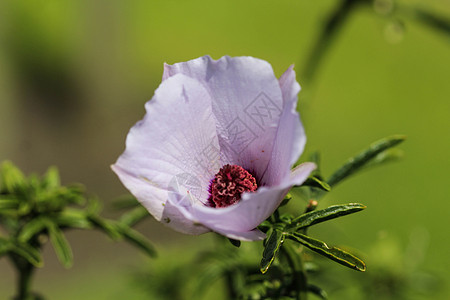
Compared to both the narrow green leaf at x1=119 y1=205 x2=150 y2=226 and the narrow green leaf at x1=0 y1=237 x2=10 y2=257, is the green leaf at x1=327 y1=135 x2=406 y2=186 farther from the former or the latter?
the narrow green leaf at x1=0 y1=237 x2=10 y2=257

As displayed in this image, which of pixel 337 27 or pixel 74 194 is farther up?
pixel 337 27

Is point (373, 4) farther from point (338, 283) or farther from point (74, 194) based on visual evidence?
point (74, 194)

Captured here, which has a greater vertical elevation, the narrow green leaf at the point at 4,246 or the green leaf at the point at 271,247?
the green leaf at the point at 271,247

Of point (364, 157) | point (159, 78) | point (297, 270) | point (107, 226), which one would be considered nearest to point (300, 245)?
point (297, 270)

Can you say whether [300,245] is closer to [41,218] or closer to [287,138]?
[287,138]

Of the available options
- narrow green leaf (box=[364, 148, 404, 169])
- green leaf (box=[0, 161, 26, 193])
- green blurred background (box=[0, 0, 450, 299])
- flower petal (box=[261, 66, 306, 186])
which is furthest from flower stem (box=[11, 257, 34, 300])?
green blurred background (box=[0, 0, 450, 299])

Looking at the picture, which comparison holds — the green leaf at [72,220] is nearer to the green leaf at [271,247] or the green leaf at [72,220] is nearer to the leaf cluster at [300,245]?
the leaf cluster at [300,245]

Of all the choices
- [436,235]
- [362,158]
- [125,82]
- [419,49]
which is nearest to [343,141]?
[436,235]

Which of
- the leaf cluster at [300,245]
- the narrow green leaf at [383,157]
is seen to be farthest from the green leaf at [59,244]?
the narrow green leaf at [383,157]
